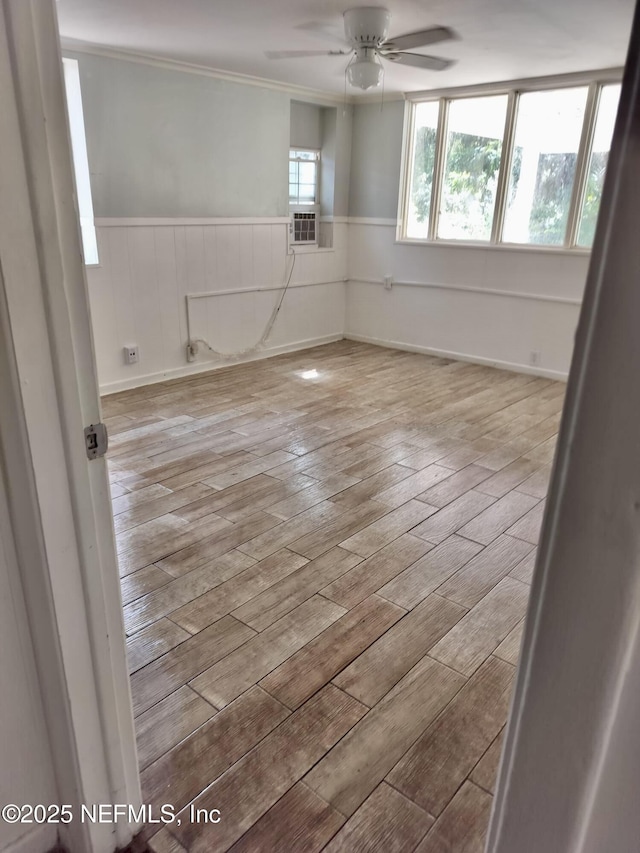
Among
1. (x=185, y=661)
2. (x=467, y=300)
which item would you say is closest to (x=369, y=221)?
(x=467, y=300)

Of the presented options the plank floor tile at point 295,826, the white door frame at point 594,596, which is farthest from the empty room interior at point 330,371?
the white door frame at point 594,596

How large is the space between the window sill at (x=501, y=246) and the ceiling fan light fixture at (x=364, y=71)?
6.99ft

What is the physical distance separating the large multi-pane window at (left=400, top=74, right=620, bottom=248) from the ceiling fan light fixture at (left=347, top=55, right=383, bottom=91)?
1.95 meters

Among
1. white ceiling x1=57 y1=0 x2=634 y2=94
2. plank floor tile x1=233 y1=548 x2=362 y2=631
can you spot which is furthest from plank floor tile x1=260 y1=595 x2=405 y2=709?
white ceiling x1=57 y1=0 x2=634 y2=94

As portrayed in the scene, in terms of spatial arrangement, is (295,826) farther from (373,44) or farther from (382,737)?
(373,44)

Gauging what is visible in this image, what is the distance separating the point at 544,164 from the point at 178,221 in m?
2.95

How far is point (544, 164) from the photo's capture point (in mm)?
4688

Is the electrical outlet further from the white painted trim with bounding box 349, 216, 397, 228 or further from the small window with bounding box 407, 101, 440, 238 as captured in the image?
the small window with bounding box 407, 101, 440, 238

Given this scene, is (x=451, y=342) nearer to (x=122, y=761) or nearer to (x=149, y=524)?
(x=149, y=524)

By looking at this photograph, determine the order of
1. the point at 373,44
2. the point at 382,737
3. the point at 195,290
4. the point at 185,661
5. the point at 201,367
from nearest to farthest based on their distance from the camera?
1. the point at 382,737
2. the point at 185,661
3. the point at 373,44
4. the point at 195,290
5. the point at 201,367

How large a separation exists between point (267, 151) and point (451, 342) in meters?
2.38

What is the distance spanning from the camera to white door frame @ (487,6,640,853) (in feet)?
1.26

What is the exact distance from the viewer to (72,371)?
3.25 ft

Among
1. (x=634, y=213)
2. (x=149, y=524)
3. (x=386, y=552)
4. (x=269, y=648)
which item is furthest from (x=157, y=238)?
(x=634, y=213)
